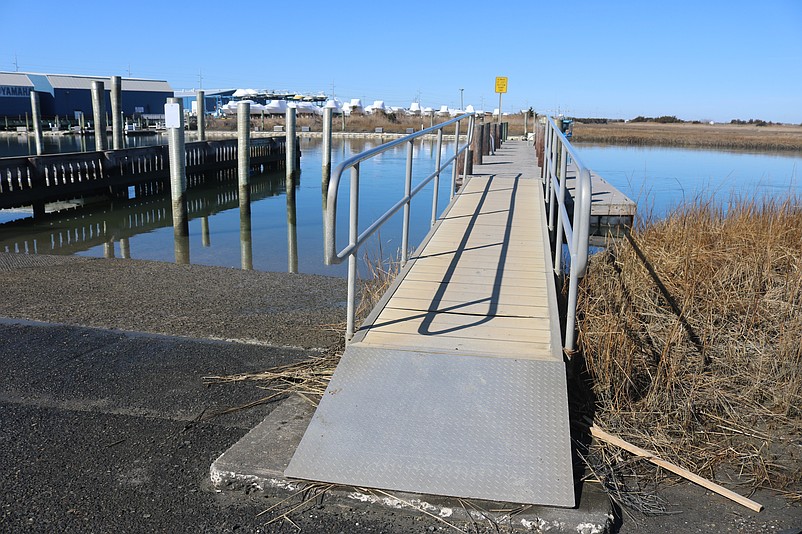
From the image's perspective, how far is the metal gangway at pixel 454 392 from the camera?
2887 millimetres

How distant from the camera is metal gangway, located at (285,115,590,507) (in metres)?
2.89

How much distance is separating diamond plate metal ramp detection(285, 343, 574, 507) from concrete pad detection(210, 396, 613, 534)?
0.12 ft

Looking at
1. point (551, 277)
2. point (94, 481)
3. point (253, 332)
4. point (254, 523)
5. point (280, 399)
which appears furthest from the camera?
point (253, 332)

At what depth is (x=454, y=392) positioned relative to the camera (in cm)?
336

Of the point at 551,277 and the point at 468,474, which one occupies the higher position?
the point at 551,277

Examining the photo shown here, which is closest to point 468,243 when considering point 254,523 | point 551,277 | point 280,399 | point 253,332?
point 551,277

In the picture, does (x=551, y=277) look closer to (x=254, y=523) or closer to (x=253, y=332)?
(x=253, y=332)

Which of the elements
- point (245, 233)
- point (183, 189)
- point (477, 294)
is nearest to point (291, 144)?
point (245, 233)

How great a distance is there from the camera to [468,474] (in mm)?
2869

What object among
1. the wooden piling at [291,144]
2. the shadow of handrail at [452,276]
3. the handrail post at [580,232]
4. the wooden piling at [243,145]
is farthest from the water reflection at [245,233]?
the handrail post at [580,232]

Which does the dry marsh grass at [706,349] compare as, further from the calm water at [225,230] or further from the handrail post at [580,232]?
the calm water at [225,230]

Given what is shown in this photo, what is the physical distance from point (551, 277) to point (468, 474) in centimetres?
244

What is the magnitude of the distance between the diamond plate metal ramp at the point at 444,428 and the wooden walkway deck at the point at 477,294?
0.72 ft

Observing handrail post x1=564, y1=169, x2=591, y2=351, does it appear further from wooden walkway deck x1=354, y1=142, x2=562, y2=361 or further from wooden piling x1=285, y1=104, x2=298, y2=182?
wooden piling x1=285, y1=104, x2=298, y2=182
